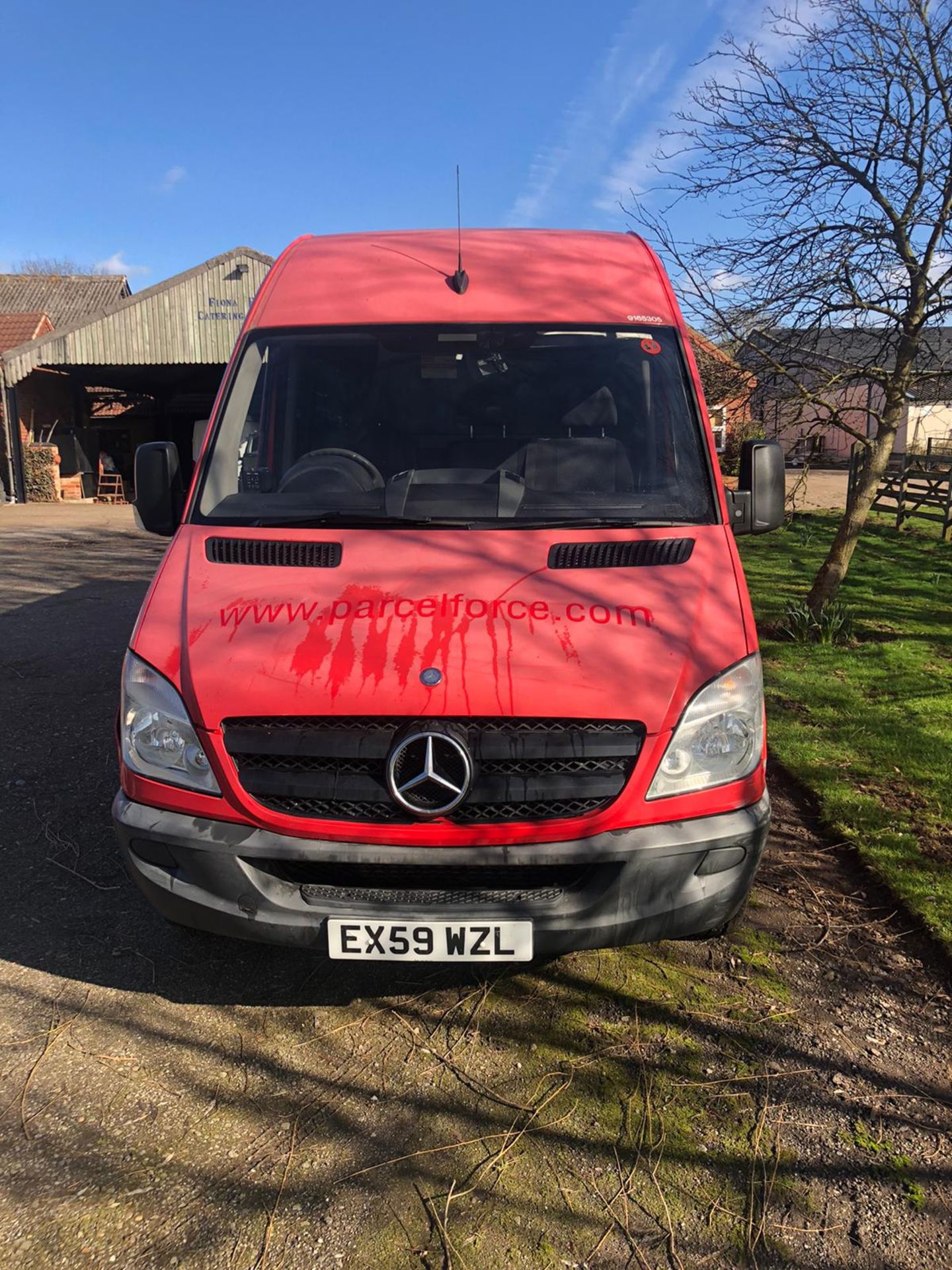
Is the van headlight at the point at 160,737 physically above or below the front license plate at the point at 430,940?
above

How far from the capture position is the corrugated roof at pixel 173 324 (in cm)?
2577

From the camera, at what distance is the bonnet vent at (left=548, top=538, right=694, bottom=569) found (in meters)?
3.05

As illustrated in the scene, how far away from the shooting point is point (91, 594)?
1133cm

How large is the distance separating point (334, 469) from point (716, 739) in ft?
6.14

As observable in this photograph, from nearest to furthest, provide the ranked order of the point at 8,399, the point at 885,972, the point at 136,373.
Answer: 1. the point at 885,972
2. the point at 8,399
3. the point at 136,373

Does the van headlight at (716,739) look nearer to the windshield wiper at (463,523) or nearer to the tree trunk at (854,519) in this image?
the windshield wiper at (463,523)

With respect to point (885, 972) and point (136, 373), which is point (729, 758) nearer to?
point (885, 972)

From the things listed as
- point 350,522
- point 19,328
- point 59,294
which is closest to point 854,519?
point 350,522

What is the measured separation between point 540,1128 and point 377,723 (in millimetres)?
1186

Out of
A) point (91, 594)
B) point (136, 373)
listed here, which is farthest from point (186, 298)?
point (91, 594)

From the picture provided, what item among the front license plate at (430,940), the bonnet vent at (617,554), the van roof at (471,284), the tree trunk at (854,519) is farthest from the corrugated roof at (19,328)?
the front license plate at (430,940)

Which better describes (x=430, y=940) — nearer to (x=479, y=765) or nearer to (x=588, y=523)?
(x=479, y=765)

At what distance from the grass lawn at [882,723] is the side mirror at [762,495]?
1.58m

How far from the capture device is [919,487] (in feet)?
61.1
